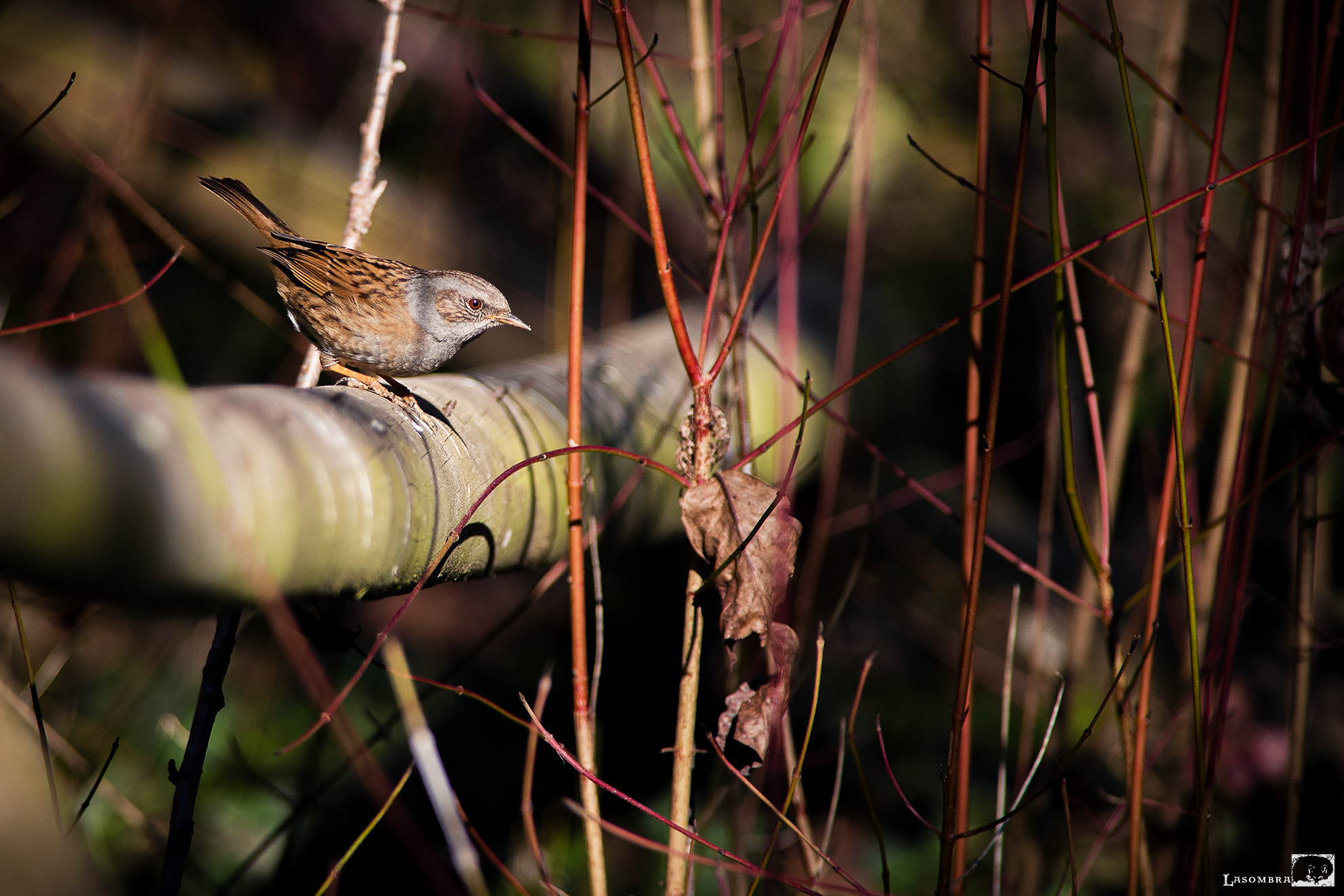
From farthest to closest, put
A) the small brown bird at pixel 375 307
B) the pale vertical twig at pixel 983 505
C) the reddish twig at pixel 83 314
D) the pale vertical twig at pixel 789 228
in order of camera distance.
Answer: the small brown bird at pixel 375 307 < the pale vertical twig at pixel 789 228 < the reddish twig at pixel 83 314 < the pale vertical twig at pixel 983 505

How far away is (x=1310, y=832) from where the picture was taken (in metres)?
3.22

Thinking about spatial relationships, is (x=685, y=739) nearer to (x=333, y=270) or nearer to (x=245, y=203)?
(x=333, y=270)

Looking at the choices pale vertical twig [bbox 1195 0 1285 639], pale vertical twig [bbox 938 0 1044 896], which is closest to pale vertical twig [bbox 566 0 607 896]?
pale vertical twig [bbox 938 0 1044 896]

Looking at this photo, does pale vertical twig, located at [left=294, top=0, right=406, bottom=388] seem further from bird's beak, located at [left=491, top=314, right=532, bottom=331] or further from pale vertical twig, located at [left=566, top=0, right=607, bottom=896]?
pale vertical twig, located at [left=566, top=0, right=607, bottom=896]

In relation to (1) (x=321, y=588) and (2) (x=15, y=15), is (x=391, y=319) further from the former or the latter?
(2) (x=15, y=15)

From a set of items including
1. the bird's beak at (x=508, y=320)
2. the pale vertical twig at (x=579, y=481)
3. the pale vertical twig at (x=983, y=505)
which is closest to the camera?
the pale vertical twig at (x=983, y=505)

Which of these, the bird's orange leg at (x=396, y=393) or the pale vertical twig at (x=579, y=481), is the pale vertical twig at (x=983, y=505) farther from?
the bird's orange leg at (x=396, y=393)

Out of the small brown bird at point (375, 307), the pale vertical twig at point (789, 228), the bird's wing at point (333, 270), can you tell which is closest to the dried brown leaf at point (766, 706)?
the pale vertical twig at point (789, 228)

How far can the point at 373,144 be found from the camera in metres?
1.99

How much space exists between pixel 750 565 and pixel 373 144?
139 cm

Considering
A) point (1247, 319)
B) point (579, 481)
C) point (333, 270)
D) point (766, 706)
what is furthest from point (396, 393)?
point (1247, 319)

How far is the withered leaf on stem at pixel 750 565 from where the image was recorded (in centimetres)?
130

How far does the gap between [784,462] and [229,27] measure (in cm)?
569

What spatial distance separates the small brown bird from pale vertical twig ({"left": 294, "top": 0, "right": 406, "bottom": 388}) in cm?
11
